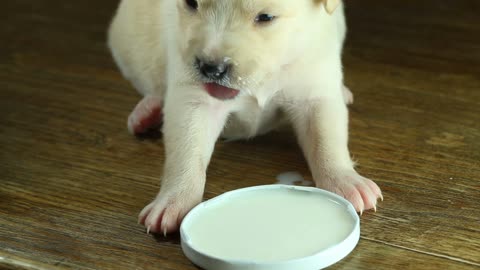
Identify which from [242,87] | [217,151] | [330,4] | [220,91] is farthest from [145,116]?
[330,4]

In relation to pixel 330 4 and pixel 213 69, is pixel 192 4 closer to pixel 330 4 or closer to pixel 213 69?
pixel 213 69

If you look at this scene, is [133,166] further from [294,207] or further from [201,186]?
[294,207]

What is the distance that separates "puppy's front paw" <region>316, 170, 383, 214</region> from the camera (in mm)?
1814

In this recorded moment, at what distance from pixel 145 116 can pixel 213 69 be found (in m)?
0.62

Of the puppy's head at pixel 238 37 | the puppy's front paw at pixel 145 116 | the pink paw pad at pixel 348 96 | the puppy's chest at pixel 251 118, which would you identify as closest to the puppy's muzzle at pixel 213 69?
the puppy's head at pixel 238 37

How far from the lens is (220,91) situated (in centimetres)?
185

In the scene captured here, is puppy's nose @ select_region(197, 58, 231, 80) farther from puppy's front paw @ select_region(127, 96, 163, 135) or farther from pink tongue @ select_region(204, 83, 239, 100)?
puppy's front paw @ select_region(127, 96, 163, 135)

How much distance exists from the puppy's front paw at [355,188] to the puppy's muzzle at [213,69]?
38cm

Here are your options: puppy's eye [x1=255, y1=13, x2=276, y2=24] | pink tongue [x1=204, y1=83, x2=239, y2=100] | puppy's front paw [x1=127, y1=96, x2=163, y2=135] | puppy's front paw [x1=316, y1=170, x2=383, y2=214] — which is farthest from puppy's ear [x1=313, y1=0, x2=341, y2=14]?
puppy's front paw [x1=127, y1=96, x2=163, y2=135]

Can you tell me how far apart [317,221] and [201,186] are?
0.32 meters

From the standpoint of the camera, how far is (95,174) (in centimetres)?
204

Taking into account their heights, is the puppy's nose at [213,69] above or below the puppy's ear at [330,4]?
below

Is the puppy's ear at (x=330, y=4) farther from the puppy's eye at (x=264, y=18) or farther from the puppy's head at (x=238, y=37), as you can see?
the puppy's eye at (x=264, y=18)

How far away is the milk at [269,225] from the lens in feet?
5.19
